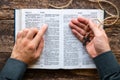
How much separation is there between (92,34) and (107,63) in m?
0.11

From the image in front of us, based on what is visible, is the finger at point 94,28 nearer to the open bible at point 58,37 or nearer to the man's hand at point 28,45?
the open bible at point 58,37

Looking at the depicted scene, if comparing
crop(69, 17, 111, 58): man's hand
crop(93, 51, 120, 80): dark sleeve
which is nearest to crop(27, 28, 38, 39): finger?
crop(69, 17, 111, 58): man's hand

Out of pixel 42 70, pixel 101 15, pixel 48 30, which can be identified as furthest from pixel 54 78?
pixel 101 15

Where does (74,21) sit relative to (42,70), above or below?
above

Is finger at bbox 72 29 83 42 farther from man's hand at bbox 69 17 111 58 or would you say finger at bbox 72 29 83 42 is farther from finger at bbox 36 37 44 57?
finger at bbox 36 37 44 57

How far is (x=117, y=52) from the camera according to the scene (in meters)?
1.09

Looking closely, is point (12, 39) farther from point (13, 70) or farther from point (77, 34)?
point (77, 34)

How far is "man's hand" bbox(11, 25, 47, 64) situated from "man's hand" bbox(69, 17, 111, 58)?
0.35 feet

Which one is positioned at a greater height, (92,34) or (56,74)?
(92,34)

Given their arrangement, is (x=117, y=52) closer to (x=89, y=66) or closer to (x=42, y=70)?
(x=89, y=66)

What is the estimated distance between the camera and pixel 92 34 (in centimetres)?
106

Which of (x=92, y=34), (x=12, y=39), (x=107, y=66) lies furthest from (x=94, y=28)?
(x=12, y=39)

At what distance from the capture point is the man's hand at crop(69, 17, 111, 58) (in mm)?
1031

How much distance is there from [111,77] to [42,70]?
0.77ft
